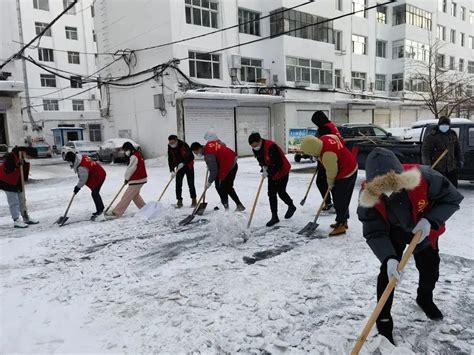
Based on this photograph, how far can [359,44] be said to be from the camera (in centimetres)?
2670

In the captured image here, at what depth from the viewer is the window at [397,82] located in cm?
2816

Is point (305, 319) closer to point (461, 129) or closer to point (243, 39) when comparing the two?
point (461, 129)

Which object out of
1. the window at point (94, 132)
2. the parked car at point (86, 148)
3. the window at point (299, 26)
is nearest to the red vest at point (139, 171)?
the window at point (299, 26)

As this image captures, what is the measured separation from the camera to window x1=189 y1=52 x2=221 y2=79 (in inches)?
717

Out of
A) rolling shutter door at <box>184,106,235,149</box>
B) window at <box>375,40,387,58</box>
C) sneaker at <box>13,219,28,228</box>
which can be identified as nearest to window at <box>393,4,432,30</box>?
window at <box>375,40,387,58</box>

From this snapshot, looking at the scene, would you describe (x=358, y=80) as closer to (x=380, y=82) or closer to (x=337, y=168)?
(x=380, y=82)

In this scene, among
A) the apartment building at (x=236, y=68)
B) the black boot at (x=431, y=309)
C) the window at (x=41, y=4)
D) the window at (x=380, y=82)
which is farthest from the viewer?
the window at (x=41, y=4)

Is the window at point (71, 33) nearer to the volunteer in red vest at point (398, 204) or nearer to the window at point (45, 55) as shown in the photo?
the window at point (45, 55)

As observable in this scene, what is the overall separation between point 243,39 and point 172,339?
62.4ft

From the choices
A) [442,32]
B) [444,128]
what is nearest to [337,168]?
[444,128]

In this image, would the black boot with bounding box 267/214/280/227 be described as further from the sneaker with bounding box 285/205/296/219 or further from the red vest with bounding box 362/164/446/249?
the red vest with bounding box 362/164/446/249

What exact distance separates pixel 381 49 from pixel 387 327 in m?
29.7

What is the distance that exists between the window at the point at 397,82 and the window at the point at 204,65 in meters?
16.2

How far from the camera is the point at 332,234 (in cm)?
508
